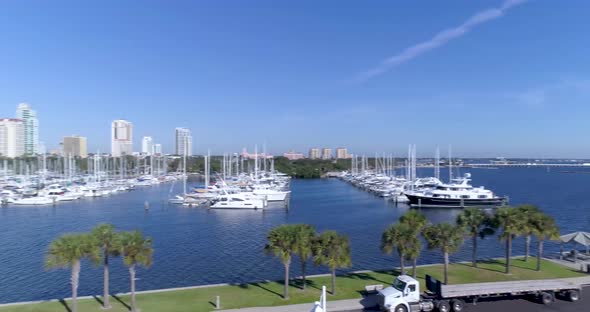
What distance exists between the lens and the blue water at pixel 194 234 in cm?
3547

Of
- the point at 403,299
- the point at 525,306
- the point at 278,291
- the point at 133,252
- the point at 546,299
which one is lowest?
the point at 278,291

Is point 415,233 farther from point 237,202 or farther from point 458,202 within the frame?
point 458,202

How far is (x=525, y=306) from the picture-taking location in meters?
21.5

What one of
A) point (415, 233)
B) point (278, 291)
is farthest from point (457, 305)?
point (278, 291)

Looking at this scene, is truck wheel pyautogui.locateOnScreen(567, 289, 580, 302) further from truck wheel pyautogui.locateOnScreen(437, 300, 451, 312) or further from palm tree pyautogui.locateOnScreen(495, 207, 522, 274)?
truck wheel pyautogui.locateOnScreen(437, 300, 451, 312)

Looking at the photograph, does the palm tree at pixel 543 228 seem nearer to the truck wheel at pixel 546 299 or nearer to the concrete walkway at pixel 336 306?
the truck wheel at pixel 546 299

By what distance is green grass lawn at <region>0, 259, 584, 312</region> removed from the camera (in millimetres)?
21812

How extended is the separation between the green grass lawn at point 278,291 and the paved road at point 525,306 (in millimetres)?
4301

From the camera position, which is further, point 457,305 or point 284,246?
point 284,246

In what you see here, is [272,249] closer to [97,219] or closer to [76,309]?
[76,309]

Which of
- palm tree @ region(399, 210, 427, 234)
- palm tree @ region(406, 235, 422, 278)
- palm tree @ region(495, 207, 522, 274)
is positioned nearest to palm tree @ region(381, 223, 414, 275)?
palm tree @ region(406, 235, 422, 278)

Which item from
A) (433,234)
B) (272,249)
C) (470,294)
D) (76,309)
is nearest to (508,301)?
(470,294)

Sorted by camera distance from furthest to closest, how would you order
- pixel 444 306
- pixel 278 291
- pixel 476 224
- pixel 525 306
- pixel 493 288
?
1. pixel 476 224
2. pixel 278 291
3. pixel 493 288
4. pixel 525 306
5. pixel 444 306

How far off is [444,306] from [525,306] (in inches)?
175
